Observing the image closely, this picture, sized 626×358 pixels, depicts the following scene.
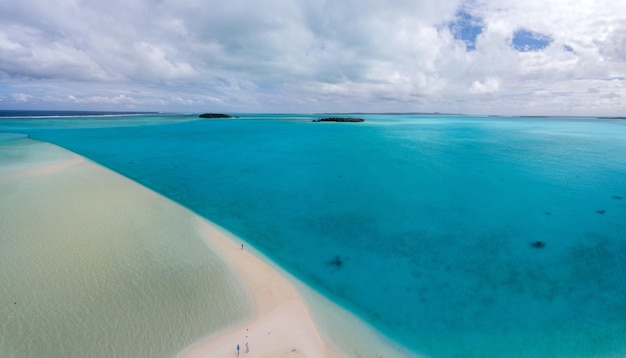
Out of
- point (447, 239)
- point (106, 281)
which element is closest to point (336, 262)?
point (447, 239)

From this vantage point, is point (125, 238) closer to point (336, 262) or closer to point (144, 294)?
point (144, 294)

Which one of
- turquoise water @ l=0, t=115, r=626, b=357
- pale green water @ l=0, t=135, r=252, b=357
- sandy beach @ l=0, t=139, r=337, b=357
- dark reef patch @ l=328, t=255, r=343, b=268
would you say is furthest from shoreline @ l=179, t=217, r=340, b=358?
dark reef patch @ l=328, t=255, r=343, b=268

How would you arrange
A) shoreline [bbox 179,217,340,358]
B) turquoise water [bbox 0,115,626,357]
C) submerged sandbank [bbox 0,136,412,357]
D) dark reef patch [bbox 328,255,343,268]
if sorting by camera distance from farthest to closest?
1. dark reef patch [bbox 328,255,343,268]
2. turquoise water [bbox 0,115,626,357]
3. submerged sandbank [bbox 0,136,412,357]
4. shoreline [bbox 179,217,340,358]

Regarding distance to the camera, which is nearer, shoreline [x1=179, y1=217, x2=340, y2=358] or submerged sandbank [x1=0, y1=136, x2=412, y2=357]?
shoreline [x1=179, y1=217, x2=340, y2=358]

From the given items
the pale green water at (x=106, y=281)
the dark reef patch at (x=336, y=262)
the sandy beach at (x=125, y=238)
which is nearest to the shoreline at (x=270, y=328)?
the sandy beach at (x=125, y=238)

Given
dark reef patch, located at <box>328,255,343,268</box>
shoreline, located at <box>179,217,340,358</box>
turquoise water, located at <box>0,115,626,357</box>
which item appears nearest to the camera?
shoreline, located at <box>179,217,340,358</box>

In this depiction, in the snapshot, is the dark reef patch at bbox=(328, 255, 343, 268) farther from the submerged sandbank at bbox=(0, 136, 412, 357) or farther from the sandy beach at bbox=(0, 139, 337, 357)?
the sandy beach at bbox=(0, 139, 337, 357)

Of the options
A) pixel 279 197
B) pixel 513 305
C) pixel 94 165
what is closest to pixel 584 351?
pixel 513 305

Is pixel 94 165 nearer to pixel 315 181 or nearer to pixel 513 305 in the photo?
pixel 315 181
